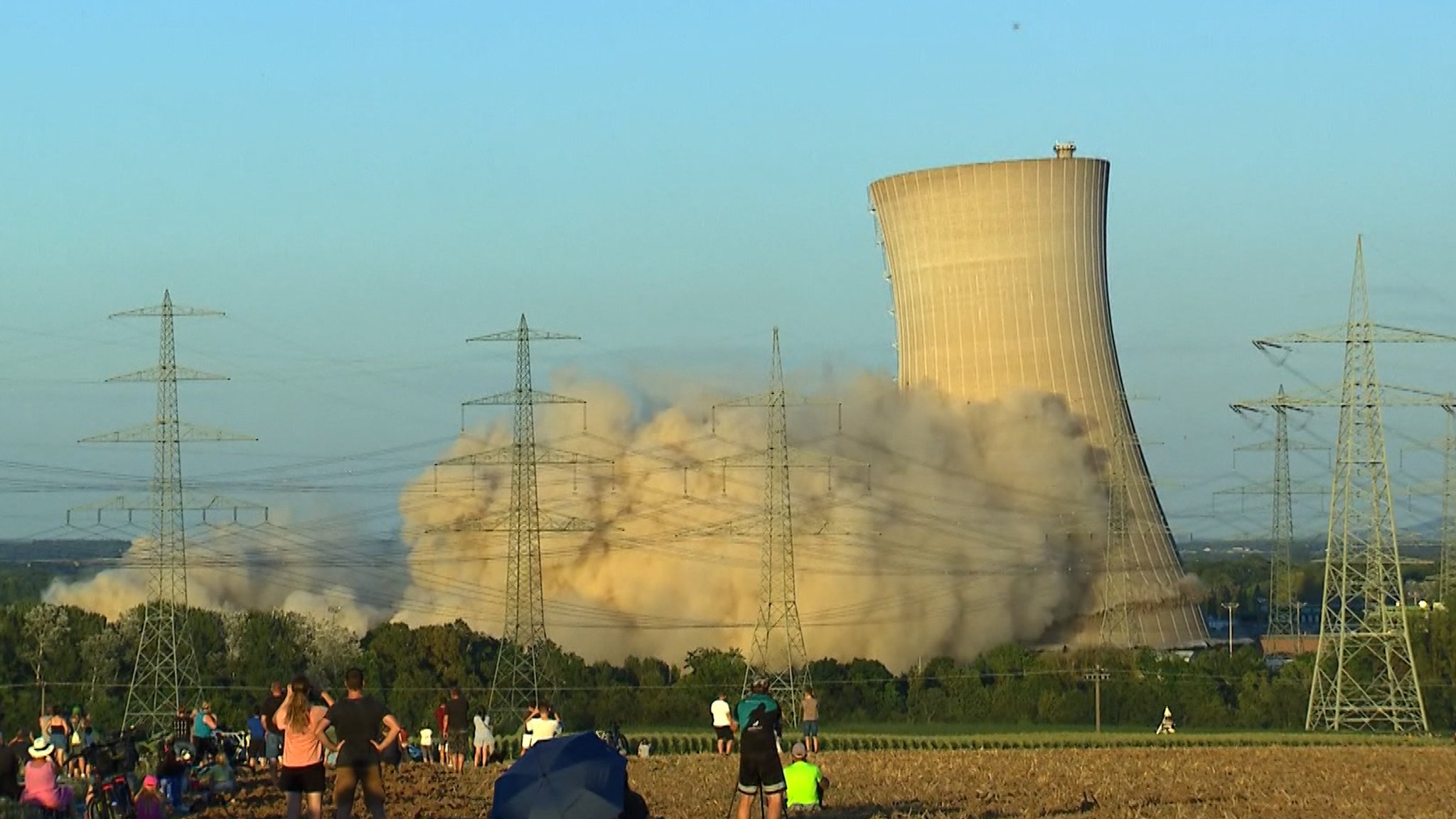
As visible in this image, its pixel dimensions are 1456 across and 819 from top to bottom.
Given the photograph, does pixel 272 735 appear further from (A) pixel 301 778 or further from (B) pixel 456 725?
(A) pixel 301 778

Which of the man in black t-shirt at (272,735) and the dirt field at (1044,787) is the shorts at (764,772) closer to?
the dirt field at (1044,787)

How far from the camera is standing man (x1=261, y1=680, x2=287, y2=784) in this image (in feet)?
66.7

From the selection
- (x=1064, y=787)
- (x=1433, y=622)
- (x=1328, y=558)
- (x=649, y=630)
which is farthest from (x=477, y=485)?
(x=1064, y=787)

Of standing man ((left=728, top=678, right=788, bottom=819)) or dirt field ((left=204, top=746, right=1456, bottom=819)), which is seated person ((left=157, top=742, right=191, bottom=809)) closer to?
dirt field ((left=204, top=746, right=1456, bottom=819))

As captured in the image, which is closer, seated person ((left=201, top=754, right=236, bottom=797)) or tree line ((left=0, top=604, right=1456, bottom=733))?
seated person ((left=201, top=754, right=236, bottom=797))

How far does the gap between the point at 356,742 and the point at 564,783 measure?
4.90ft

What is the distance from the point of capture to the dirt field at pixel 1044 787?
63.9 ft

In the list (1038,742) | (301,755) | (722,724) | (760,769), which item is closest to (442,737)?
(722,724)

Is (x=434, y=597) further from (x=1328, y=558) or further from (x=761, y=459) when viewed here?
(x=1328, y=558)

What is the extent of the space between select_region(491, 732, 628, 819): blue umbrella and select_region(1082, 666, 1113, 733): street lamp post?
110 ft

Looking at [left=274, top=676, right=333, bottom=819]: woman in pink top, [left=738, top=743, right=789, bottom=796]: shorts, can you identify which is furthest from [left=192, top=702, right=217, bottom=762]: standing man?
[left=738, top=743, right=789, bottom=796]: shorts

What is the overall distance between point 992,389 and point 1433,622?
14276 millimetres

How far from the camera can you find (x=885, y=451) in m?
69.6

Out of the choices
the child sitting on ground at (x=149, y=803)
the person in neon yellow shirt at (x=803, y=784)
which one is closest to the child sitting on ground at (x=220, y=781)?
the child sitting on ground at (x=149, y=803)
